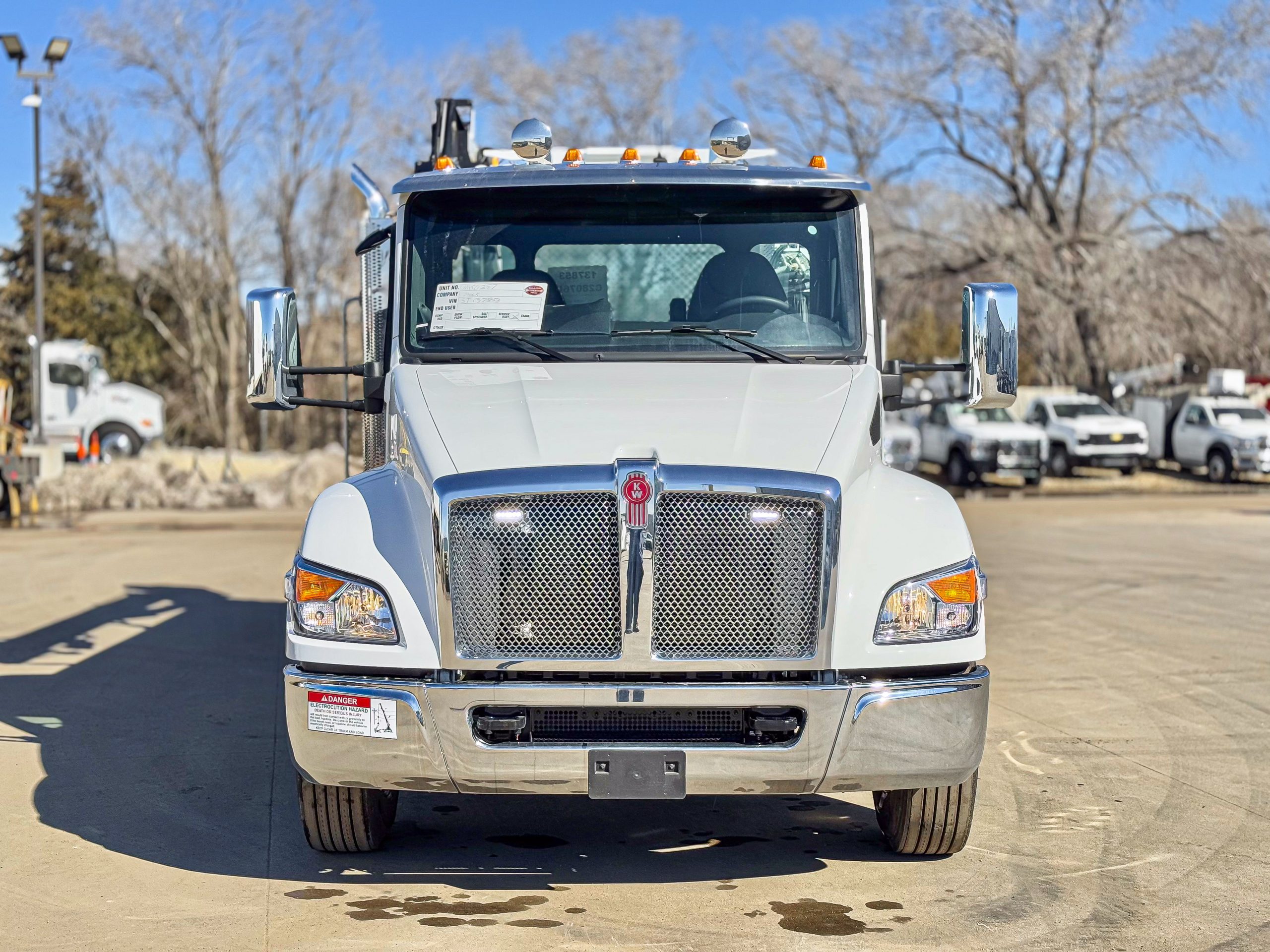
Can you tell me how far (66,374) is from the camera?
111 feet

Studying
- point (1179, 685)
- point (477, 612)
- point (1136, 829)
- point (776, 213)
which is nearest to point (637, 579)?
point (477, 612)

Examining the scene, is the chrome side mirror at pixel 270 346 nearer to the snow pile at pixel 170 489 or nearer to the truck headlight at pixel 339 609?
the truck headlight at pixel 339 609

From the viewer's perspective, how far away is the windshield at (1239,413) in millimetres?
31844

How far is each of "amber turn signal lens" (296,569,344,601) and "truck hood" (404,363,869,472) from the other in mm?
585

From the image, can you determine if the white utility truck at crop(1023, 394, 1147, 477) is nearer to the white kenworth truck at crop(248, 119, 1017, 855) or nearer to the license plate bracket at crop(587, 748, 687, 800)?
the white kenworth truck at crop(248, 119, 1017, 855)

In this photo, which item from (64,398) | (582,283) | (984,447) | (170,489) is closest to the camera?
(582,283)

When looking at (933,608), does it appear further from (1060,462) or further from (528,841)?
(1060,462)

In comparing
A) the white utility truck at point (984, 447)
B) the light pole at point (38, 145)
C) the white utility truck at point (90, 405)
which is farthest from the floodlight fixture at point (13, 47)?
the white utility truck at point (984, 447)

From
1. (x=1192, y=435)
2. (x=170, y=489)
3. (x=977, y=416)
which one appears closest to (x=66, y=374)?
(x=170, y=489)

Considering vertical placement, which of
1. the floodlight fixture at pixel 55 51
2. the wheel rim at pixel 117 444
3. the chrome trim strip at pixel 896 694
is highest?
the floodlight fixture at pixel 55 51

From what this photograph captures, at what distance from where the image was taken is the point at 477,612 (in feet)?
15.8

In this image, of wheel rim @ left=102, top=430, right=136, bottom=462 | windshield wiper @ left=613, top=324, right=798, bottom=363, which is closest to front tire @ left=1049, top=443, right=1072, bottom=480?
wheel rim @ left=102, top=430, right=136, bottom=462

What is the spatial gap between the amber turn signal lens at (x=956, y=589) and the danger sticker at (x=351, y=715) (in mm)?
1838

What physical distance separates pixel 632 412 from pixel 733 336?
779mm
